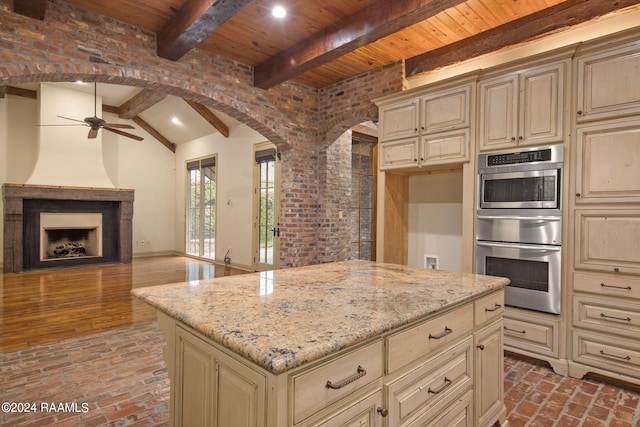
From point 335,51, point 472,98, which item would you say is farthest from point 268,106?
point 472,98

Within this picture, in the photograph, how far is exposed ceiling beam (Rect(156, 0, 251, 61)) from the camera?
264 cm

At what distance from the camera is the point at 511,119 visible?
2.86m

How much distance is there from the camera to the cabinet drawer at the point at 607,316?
238 centimetres

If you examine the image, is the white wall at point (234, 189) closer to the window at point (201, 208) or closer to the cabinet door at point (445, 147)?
the window at point (201, 208)

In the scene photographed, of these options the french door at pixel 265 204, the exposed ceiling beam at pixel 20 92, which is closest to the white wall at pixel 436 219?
the french door at pixel 265 204

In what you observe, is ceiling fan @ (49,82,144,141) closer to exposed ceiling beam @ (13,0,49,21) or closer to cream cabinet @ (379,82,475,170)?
exposed ceiling beam @ (13,0,49,21)

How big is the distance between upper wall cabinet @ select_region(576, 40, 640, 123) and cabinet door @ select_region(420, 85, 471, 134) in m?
0.84

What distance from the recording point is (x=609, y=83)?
8.00 ft

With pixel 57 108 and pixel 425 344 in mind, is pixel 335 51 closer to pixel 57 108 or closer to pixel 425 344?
pixel 425 344

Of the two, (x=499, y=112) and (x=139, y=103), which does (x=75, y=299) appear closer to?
(x=139, y=103)

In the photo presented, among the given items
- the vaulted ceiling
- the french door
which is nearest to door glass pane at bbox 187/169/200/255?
the french door

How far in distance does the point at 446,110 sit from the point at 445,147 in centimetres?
35

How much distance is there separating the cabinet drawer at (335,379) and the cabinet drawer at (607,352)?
230cm

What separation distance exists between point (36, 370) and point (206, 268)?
464 cm
